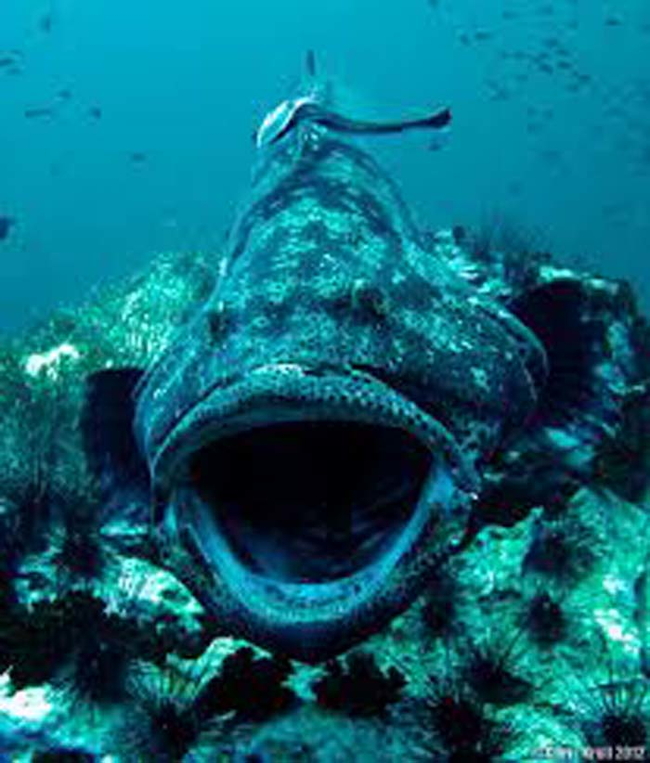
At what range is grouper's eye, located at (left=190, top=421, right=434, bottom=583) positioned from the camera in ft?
11.1

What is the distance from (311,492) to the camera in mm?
4016

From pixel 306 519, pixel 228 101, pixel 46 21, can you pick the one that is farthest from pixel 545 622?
pixel 228 101

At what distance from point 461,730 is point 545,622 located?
1.00 metres

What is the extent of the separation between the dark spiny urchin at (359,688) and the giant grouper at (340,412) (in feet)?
2.85

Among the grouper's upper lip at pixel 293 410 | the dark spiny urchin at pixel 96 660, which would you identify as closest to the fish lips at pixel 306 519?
the grouper's upper lip at pixel 293 410

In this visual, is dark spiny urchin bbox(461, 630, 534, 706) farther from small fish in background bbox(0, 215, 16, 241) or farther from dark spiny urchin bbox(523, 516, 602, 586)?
small fish in background bbox(0, 215, 16, 241)

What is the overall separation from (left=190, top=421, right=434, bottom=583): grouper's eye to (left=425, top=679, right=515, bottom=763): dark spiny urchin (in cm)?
87

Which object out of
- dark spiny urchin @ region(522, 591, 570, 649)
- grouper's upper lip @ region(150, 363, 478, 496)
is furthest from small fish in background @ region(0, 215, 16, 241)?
dark spiny urchin @ region(522, 591, 570, 649)

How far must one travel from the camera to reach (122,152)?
125625 mm

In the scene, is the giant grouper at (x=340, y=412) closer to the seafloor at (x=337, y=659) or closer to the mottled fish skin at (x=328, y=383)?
the mottled fish skin at (x=328, y=383)

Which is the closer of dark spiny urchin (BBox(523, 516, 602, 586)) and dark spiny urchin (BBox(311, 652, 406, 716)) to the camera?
dark spiny urchin (BBox(311, 652, 406, 716))

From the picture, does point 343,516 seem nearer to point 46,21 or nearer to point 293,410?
point 293,410

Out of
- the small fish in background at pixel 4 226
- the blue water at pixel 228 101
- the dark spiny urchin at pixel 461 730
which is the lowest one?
the dark spiny urchin at pixel 461 730

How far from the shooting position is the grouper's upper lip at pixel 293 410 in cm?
291
